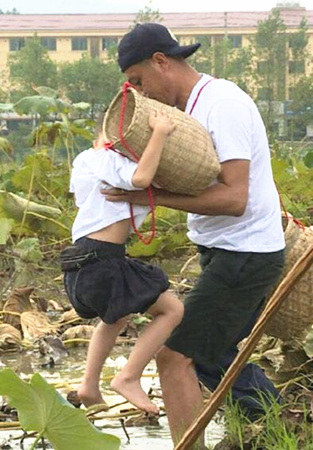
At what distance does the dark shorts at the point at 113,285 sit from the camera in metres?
4.63

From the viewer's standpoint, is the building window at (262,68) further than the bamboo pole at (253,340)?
Yes

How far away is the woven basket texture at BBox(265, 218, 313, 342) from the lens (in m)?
5.22

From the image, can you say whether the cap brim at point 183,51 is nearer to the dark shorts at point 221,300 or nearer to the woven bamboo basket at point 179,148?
the woven bamboo basket at point 179,148

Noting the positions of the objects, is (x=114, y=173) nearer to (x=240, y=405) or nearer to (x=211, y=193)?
(x=211, y=193)

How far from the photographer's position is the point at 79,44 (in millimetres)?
87125

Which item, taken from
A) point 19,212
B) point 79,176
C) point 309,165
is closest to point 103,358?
point 79,176

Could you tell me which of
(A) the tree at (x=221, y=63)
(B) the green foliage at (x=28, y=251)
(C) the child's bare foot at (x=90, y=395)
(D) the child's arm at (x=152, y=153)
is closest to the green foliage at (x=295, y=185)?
(B) the green foliage at (x=28, y=251)

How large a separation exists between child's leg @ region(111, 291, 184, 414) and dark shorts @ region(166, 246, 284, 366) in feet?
0.12

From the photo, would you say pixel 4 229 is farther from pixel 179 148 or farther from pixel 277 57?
pixel 277 57

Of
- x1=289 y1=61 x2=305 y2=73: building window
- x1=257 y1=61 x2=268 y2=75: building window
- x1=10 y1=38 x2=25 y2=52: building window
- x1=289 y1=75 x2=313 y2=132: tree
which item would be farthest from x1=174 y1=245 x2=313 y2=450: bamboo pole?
x1=10 y1=38 x2=25 y2=52: building window

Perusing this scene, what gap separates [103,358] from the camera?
4.82 meters

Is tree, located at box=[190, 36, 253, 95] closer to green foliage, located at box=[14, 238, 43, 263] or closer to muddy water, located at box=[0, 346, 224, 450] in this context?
green foliage, located at box=[14, 238, 43, 263]

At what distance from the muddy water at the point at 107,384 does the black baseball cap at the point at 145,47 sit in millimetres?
1324

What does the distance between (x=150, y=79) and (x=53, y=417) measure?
4.37 feet
